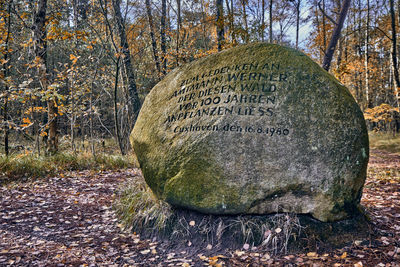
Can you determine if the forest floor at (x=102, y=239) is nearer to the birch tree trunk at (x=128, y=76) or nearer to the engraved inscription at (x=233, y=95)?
the engraved inscription at (x=233, y=95)

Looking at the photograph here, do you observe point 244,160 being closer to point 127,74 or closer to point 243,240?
point 243,240

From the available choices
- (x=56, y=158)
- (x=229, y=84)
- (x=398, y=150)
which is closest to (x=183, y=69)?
(x=229, y=84)

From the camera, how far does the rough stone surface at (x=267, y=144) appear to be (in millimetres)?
3527

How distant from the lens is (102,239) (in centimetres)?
421

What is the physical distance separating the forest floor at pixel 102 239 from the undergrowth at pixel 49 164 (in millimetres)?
844

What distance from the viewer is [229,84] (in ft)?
13.5

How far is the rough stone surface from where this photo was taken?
3.53m

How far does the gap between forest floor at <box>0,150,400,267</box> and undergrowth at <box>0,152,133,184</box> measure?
84 cm

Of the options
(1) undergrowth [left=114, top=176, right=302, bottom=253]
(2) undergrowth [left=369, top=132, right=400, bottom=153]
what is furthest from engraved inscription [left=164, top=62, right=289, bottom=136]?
(2) undergrowth [left=369, top=132, right=400, bottom=153]

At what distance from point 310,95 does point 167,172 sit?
7.09ft

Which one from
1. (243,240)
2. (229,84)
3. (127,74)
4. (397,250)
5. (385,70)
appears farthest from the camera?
(385,70)

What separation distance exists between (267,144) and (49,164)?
6.55 metres

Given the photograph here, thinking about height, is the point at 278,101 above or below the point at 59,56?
below

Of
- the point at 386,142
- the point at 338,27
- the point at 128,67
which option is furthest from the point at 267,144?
the point at 386,142
